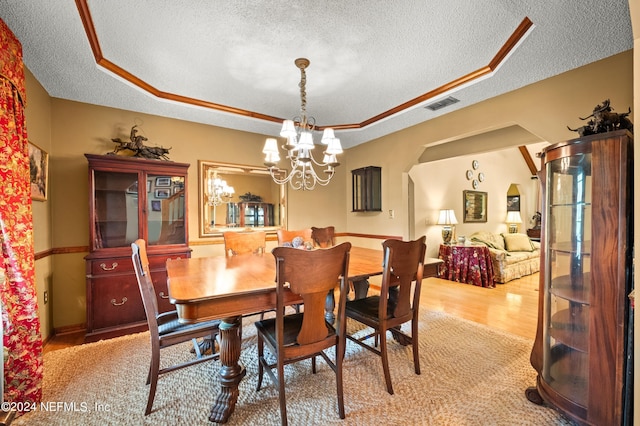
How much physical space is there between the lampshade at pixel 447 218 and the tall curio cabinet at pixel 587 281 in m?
3.52

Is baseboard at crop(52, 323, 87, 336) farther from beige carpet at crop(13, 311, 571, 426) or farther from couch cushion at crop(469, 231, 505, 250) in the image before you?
couch cushion at crop(469, 231, 505, 250)

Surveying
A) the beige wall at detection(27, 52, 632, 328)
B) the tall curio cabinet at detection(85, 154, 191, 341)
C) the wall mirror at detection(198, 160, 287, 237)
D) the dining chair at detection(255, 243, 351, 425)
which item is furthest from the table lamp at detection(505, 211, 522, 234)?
the tall curio cabinet at detection(85, 154, 191, 341)

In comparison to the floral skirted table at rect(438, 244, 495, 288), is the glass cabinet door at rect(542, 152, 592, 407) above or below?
above

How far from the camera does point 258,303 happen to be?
1525 mm

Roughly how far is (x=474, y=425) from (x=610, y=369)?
28.9 inches

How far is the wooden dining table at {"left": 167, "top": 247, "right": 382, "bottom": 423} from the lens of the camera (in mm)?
1389

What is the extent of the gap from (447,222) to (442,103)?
2.73 meters

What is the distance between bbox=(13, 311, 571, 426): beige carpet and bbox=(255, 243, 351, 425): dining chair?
26 centimetres

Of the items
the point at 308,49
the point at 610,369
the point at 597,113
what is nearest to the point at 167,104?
the point at 308,49

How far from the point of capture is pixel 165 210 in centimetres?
313

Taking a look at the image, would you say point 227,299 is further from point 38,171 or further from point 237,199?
point 237,199

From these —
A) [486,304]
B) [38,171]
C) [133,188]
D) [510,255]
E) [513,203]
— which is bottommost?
[486,304]

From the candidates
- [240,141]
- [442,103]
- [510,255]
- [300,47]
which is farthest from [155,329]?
[510,255]

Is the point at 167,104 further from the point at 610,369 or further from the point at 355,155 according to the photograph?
the point at 610,369
